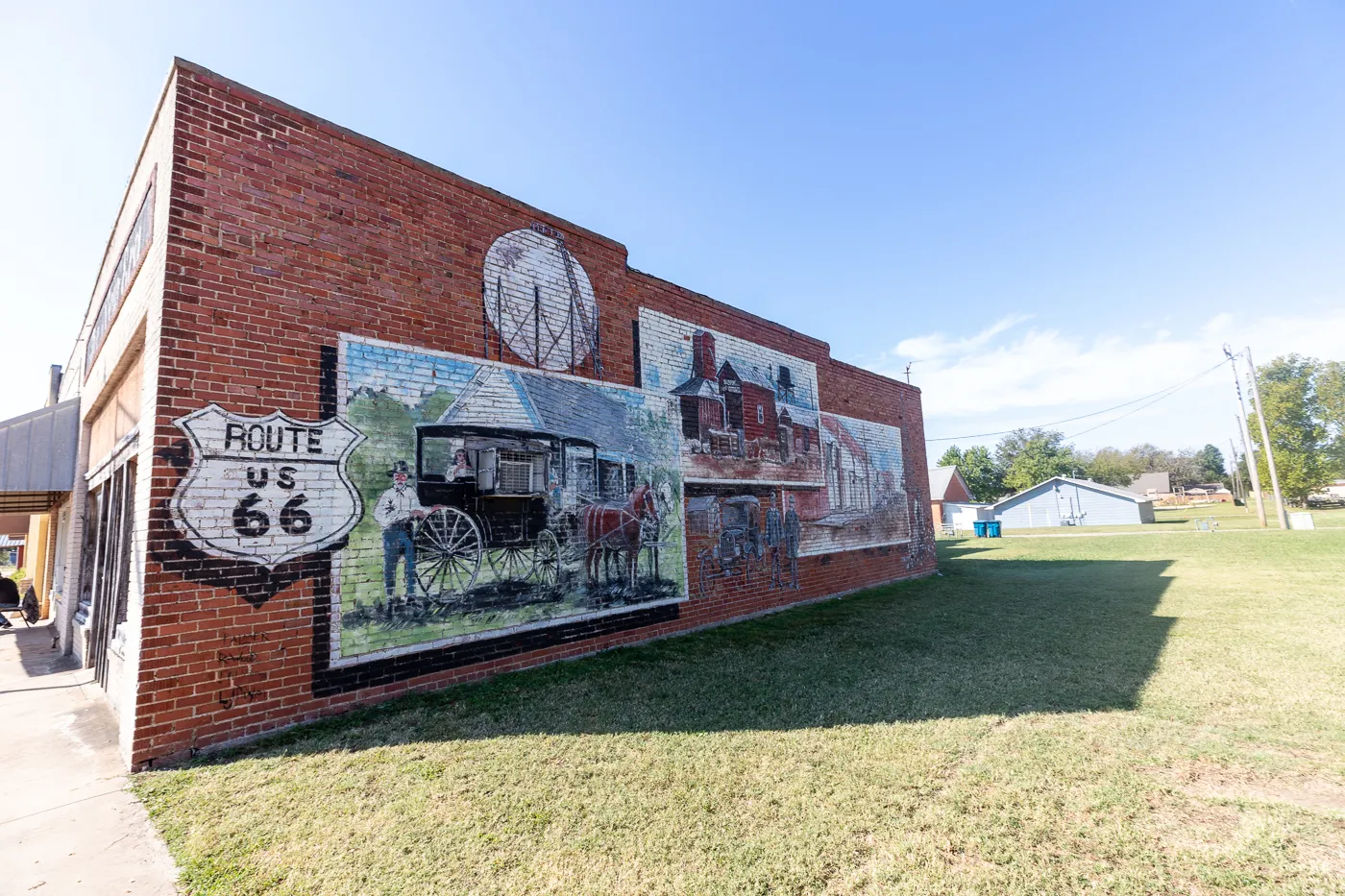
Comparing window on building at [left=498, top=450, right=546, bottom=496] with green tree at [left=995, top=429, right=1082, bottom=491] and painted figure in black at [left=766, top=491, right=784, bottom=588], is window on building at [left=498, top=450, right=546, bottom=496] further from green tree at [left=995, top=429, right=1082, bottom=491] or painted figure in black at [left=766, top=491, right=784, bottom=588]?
green tree at [left=995, top=429, right=1082, bottom=491]

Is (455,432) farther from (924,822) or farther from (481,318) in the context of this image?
(924,822)

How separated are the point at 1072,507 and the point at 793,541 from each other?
3736 cm

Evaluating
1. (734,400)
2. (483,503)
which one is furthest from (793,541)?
(483,503)

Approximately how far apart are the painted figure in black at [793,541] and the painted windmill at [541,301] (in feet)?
14.7

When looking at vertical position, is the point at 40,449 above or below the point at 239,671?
above

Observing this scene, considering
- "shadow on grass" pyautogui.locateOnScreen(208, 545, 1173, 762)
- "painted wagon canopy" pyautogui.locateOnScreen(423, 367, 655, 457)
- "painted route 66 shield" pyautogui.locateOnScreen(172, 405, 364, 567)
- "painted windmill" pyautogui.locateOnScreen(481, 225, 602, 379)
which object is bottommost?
"shadow on grass" pyautogui.locateOnScreen(208, 545, 1173, 762)

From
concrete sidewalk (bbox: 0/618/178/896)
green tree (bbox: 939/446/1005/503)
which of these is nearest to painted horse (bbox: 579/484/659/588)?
concrete sidewalk (bbox: 0/618/178/896)

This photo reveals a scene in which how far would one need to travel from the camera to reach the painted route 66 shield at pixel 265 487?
13.6 ft

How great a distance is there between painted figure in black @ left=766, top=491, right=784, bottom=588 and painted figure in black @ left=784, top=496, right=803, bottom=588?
170 mm

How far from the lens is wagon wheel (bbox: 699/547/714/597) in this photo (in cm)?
787

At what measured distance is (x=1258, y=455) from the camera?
42.1 m

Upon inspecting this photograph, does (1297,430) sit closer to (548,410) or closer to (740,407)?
(740,407)

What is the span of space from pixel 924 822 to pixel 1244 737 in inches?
114

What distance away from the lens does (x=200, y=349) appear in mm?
4242
